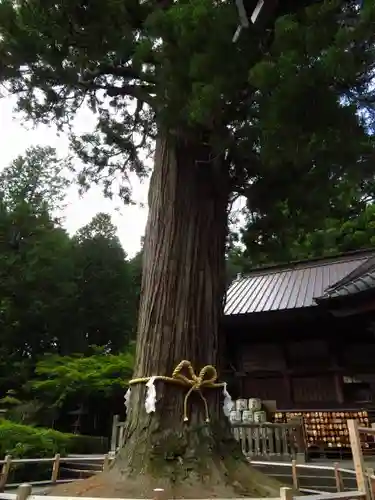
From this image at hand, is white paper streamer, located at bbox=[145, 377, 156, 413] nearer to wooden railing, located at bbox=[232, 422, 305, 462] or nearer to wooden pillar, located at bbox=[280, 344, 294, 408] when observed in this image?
wooden railing, located at bbox=[232, 422, 305, 462]

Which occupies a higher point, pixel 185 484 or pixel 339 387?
pixel 339 387

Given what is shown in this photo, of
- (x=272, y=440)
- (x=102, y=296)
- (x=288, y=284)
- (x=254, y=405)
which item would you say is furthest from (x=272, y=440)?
(x=102, y=296)

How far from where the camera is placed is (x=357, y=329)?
7641 mm

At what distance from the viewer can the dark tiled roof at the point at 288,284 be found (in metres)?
8.41

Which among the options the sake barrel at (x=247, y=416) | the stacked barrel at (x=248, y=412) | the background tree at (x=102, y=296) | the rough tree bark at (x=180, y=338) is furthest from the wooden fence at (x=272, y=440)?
the background tree at (x=102, y=296)

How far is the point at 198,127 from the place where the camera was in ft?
13.5

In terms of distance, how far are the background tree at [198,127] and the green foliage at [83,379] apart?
7742 mm

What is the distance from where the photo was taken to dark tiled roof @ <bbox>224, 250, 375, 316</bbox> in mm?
8414

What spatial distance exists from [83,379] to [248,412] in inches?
200

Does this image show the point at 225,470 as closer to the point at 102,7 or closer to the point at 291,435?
the point at 291,435

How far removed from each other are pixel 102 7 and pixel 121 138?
97.3 inches

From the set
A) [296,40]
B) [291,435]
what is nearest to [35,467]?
[291,435]

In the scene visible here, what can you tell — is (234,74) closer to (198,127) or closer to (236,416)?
(198,127)

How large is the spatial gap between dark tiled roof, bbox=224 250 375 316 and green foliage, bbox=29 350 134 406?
3755 mm
